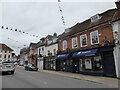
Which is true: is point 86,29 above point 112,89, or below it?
above

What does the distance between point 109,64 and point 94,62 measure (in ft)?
8.49

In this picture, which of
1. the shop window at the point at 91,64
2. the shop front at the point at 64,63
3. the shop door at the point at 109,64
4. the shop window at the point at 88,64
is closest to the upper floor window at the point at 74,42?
the shop front at the point at 64,63

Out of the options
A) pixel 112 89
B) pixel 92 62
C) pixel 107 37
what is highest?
pixel 107 37

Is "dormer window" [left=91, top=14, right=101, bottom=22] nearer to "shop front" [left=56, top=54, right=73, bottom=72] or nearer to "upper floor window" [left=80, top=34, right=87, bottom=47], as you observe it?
"upper floor window" [left=80, top=34, right=87, bottom=47]

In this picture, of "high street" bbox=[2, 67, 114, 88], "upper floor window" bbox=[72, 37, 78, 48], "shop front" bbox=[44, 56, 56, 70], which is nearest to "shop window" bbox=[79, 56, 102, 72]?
"upper floor window" bbox=[72, 37, 78, 48]

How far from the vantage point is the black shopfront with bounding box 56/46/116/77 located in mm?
14188

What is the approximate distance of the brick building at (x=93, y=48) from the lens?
47.4ft

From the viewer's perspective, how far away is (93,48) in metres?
16.0

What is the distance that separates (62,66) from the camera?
2328 centimetres

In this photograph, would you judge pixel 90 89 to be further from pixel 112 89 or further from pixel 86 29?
pixel 86 29

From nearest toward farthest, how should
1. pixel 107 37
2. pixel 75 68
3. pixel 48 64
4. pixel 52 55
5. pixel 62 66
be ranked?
pixel 107 37 < pixel 75 68 < pixel 62 66 < pixel 52 55 < pixel 48 64

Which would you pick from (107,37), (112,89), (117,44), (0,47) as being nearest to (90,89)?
(112,89)

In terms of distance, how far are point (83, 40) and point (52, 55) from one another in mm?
10000

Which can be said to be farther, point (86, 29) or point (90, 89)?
point (86, 29)
